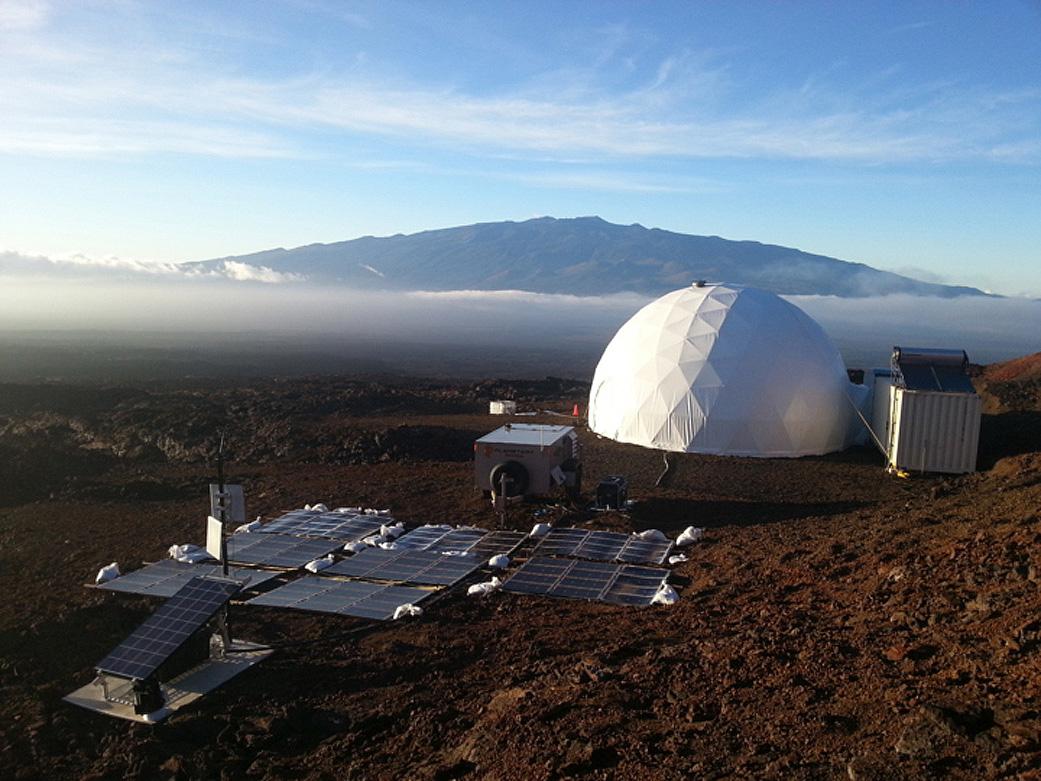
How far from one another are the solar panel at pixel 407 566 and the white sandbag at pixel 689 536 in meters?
3.95

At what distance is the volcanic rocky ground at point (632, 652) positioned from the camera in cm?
639

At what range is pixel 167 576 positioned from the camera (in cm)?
1336

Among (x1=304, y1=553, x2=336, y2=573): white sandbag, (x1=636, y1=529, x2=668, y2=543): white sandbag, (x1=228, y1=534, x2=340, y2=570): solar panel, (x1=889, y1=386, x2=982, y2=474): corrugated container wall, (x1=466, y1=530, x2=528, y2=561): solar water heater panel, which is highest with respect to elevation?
(x1=889, y1=386, x2=982, y2=474): corrugated container wall

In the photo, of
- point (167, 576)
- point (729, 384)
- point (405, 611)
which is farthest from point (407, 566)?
point (729, 384)

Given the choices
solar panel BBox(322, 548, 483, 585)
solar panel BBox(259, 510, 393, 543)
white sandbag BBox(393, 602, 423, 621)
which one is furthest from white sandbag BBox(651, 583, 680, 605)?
solar panel BBox(259, 510, 393, 543)

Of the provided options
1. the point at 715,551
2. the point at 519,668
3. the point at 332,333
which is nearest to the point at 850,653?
the point at 519,668

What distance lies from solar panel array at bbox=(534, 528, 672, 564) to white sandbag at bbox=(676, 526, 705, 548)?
21 cm

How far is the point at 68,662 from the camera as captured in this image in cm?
1028

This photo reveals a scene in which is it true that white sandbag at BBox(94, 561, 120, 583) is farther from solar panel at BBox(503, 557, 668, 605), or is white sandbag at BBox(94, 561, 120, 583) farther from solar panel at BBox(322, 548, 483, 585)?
solar panel at BBox(503, 557, 668, 605)

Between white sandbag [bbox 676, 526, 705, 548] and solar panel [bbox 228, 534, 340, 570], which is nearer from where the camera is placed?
solar panel [bbox 228, 534, 340, 570]

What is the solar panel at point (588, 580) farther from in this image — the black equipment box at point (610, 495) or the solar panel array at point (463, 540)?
the black equipment box at point (610, 495)

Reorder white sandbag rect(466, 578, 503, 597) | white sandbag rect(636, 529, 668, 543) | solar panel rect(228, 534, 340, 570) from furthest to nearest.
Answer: white sandbag rect(636, 529, 668, 543) → solar panel rect(228, 534, 340, 570) → white sandbag rect(466, 578, 503, 597)

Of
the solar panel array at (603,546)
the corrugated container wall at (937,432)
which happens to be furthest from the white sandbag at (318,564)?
the corrugated container wall at (937,432)

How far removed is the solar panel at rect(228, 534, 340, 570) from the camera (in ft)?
46.5
